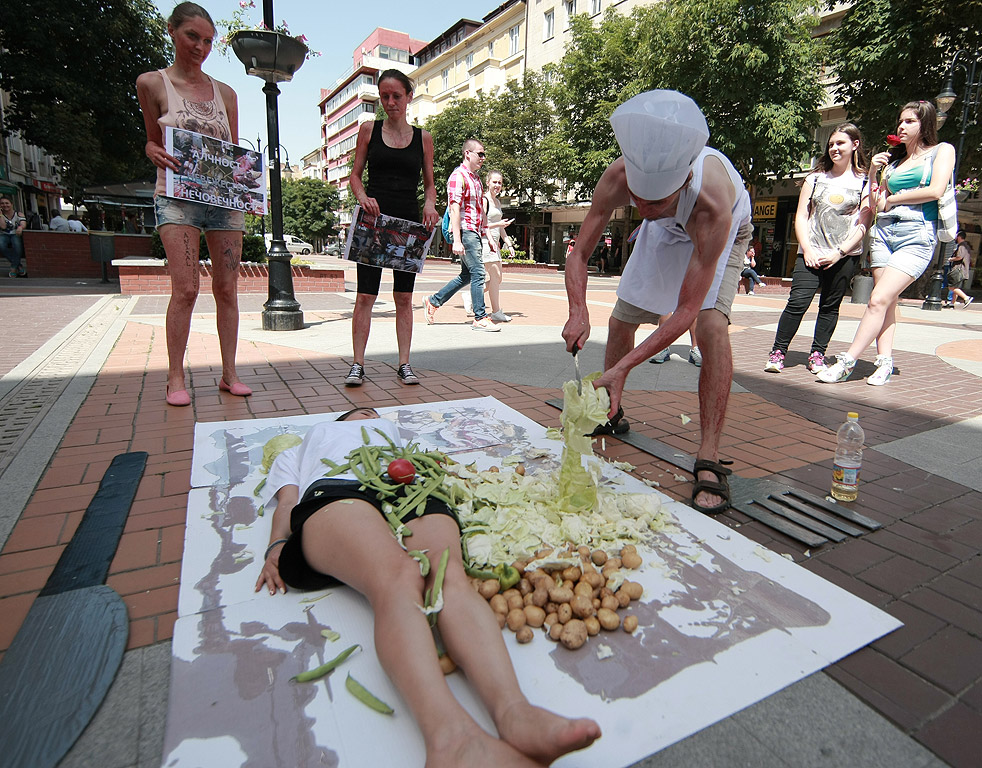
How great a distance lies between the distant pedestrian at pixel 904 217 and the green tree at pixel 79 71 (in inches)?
795

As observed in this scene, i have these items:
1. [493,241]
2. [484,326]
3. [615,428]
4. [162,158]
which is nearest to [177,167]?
[162,158]

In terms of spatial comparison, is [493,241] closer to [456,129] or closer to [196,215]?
[196,215]

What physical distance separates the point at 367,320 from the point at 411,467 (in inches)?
107

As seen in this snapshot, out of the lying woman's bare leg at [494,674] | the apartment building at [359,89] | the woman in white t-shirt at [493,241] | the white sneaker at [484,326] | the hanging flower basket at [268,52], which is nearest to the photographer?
the lying woman's bare leg at [494,674]

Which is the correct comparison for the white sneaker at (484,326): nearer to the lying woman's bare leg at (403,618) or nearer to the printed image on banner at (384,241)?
the printed image on banner at (384,241)

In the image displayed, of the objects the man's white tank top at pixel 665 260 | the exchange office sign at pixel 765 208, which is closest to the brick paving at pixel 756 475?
the man's white tank top at pixel 665 260

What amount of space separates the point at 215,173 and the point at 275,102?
3624 millimetres

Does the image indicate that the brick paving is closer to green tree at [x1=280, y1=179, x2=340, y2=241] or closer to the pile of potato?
the pile of potato

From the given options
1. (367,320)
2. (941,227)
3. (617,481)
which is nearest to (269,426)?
(367,320)

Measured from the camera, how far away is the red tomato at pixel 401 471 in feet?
6.40

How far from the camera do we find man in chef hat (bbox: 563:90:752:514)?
7.07 ft

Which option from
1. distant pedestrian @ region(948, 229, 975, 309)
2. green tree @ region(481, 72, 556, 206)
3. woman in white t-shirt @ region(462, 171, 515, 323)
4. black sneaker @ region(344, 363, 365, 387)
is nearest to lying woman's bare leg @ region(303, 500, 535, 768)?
black sneaker @ region(344, 363, 365, 387)

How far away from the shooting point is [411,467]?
1.98m

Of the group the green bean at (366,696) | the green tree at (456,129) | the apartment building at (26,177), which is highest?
the green tree at (456,129)
